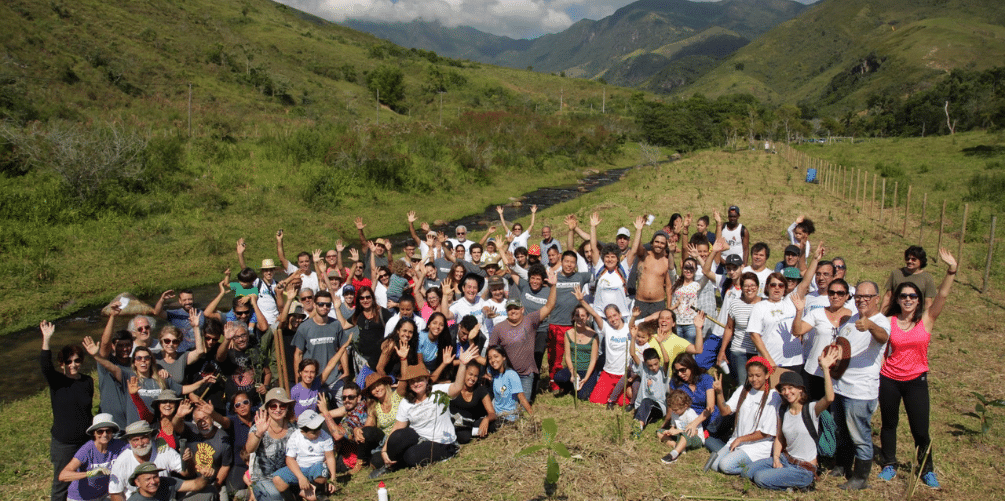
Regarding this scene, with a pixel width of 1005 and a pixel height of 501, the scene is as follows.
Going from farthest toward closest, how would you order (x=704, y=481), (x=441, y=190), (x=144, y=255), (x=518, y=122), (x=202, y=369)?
(x=518, y=122) < (x=441, y=190) < (x=144, y=255) < (x=202, y=369) < (x=704, y=481)

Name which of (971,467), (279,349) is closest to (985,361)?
(971,467)

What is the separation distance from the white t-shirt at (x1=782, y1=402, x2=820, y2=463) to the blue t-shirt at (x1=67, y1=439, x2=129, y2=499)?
5843 mm

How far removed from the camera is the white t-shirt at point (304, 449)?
548 cm

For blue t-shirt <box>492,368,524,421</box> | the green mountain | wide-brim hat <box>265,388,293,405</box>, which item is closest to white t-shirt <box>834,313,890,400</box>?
blue t-shirt <box>492,368,524,421</box>

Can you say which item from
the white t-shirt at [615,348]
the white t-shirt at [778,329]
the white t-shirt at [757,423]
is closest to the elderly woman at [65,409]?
the white t-shirt at [615,348]

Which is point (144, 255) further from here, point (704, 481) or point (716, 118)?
point (716, 118)

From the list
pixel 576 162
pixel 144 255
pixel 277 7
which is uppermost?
pixel 277 7

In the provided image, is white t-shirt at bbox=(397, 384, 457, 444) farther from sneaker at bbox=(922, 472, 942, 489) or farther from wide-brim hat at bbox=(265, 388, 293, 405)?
sneaker at bbox=(922, 472, 942, 489)

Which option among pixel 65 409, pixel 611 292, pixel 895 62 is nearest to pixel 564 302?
pixel 611 292

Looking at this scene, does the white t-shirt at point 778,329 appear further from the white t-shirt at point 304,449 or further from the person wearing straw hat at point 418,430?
the white t-shirt at point 304,449

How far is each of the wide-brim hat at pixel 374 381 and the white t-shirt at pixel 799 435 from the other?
12.8 ft

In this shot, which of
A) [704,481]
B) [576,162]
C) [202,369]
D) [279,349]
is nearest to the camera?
[704,481]

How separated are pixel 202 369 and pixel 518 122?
46193mm

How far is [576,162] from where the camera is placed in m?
45.3
